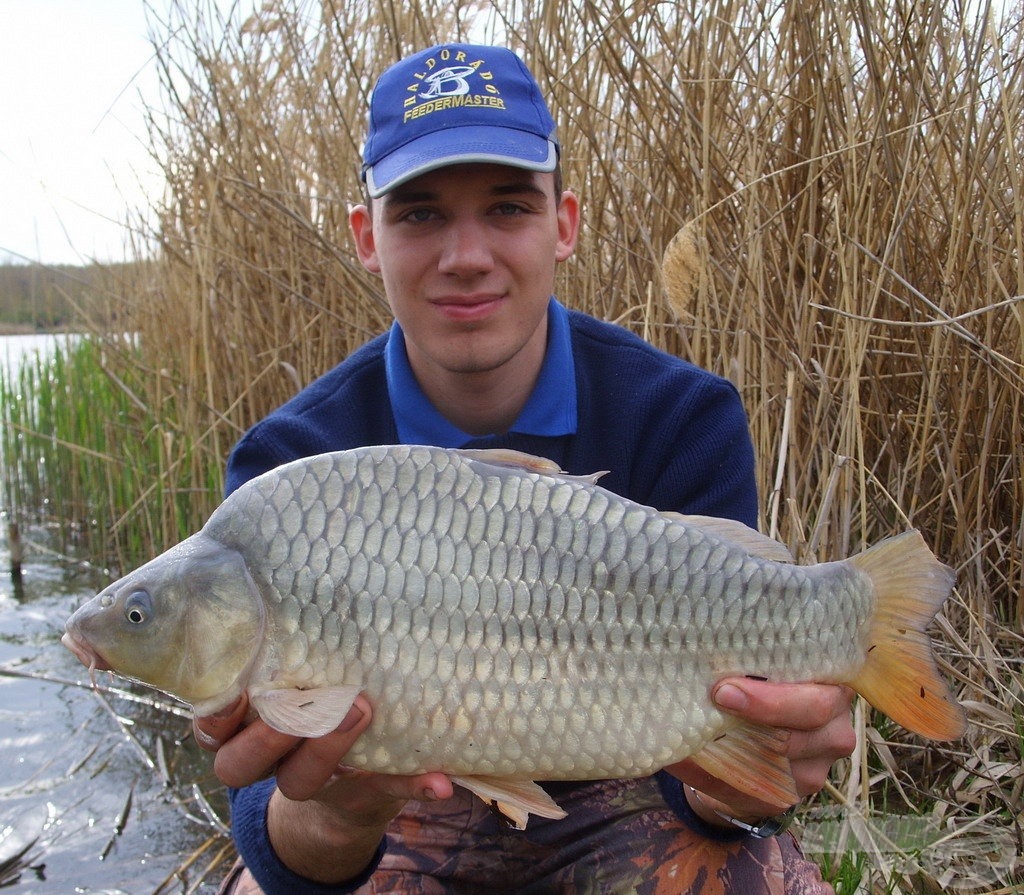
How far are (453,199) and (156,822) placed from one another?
1.48 metres

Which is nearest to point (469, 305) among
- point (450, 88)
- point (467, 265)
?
point (467, 265)

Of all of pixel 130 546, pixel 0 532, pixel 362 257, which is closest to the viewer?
pixel 362 257

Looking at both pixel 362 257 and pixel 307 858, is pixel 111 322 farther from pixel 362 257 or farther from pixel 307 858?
pixel 307 858

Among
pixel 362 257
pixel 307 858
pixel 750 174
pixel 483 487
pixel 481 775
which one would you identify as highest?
pixel 750 174

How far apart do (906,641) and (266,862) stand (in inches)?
31.5

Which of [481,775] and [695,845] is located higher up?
[481,775]

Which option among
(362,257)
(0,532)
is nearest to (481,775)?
(362,257)

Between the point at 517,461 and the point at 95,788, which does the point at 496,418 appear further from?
the point at 95,788

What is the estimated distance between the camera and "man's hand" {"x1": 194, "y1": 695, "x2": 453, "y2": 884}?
0.98 m

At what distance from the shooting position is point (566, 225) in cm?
159

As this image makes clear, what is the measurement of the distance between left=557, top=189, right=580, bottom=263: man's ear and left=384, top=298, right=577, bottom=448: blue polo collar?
7.4 inches

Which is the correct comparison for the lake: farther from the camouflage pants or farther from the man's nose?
the man's nose

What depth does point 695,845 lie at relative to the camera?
1.26 metres

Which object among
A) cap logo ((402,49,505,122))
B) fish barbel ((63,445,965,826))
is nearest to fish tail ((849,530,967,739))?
fish barbel ((63,445,965,826))
